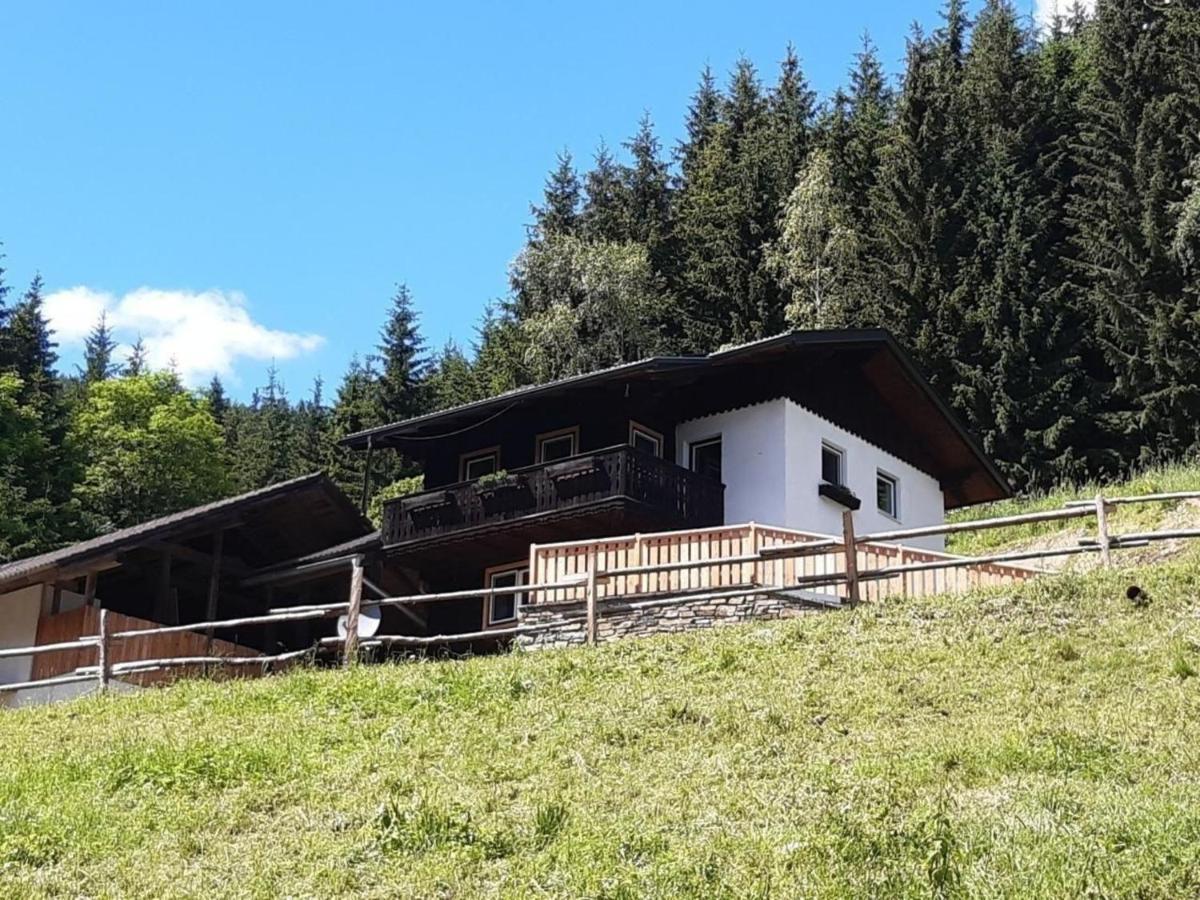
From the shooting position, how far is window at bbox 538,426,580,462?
28.2m

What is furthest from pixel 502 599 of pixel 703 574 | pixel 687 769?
pixel 687 769

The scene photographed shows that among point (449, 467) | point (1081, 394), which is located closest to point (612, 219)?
point (1081, 394)

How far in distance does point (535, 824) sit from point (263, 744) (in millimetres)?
4308

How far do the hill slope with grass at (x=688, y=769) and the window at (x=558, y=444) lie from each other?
11.0 metres

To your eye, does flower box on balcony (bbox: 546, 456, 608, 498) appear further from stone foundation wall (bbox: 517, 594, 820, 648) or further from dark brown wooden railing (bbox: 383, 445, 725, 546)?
stone foundation wall (bbox: 517, 594, 820, 648)

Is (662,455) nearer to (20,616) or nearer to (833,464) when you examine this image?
(833,464)

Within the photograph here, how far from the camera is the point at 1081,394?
4069cm

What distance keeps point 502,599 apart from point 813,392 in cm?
757

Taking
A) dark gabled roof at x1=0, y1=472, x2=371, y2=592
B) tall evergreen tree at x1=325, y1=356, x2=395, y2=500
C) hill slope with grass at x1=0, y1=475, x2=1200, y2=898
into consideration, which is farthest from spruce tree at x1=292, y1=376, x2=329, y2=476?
hill slope with grass at x1=0, y1=475, x2=1200, y2=898

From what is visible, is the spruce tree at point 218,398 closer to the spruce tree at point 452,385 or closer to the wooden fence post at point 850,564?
the spruce tree at point 452,385

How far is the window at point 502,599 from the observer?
2661 centimetres

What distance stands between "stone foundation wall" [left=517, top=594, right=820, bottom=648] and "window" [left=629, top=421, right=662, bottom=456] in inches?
271

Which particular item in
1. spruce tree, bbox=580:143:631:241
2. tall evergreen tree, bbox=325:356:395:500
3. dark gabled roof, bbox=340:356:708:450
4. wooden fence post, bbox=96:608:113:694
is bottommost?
wooden fence post, bbox=96:608:113:694

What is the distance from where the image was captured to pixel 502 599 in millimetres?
27859
